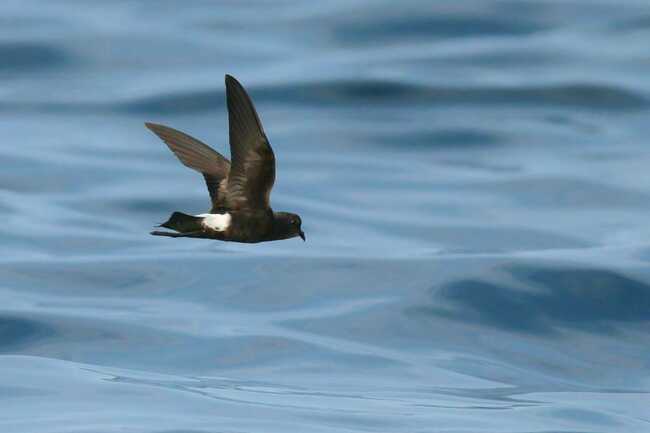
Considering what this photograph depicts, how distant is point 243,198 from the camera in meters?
9.83

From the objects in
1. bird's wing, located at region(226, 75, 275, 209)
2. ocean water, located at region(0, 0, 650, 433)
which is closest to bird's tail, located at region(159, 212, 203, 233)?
bird's wing, located at region(226, 75, 275, 209)

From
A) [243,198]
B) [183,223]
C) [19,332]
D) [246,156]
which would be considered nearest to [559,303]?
[19,332]

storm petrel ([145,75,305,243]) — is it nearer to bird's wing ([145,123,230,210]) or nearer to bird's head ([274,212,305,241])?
bird's head ([274,212,305,241])

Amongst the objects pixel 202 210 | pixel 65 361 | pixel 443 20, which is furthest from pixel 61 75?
pixel 65 361

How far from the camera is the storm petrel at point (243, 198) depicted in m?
9.31

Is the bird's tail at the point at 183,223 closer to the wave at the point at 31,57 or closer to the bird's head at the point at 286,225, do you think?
the bird's head at the point at 286,225

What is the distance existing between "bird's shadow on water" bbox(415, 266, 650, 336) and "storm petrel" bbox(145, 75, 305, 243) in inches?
573

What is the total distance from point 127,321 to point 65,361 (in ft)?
9.68

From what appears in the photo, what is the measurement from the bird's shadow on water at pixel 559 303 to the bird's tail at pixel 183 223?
48.8ft

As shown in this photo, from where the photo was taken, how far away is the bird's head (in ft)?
32.8

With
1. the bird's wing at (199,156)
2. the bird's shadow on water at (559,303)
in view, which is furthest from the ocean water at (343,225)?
the bird's wing at (199,156)

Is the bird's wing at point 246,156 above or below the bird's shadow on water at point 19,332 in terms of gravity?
below

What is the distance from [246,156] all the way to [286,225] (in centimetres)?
66

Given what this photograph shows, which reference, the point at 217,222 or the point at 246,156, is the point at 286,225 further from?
the point at 246,156
